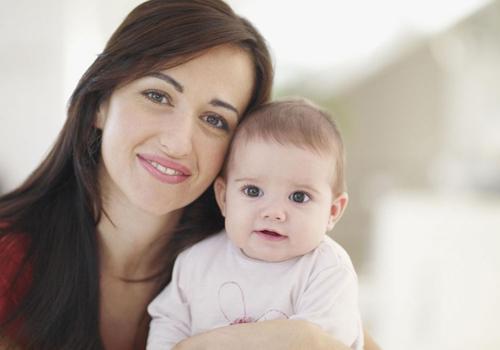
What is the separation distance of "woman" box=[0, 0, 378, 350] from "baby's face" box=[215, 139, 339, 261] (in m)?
0.14

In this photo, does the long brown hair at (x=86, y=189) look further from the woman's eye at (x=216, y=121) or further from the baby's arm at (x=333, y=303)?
Result: the baby's arm at (x=333, y=303)

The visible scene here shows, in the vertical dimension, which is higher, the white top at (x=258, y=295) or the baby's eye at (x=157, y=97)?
the baby's eye at (x=157, y=97)

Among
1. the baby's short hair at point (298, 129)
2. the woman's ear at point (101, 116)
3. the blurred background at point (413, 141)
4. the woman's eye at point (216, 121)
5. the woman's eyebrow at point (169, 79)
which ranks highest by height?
the woman's eyebrow at point (169, 79)

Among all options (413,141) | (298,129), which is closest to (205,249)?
(298,129)

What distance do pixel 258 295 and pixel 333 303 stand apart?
15 centimetres

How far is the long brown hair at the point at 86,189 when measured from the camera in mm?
1262

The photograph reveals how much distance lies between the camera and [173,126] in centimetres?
126

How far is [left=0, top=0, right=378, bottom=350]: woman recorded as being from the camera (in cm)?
126

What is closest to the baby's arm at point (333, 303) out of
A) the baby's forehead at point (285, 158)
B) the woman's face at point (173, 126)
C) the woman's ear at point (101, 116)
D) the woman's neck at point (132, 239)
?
the baby's forehead at point (285, 158)

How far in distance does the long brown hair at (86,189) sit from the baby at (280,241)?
0.58 feet

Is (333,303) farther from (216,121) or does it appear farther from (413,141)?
(413,141)

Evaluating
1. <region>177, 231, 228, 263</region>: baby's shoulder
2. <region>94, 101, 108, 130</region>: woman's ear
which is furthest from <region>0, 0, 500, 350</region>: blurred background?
<region>177, 231, 228, 263</region>: baby's shoulder

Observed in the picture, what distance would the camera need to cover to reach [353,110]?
19.4ft

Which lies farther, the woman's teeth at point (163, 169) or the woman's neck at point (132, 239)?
the woman's neck at point (132, 239)
